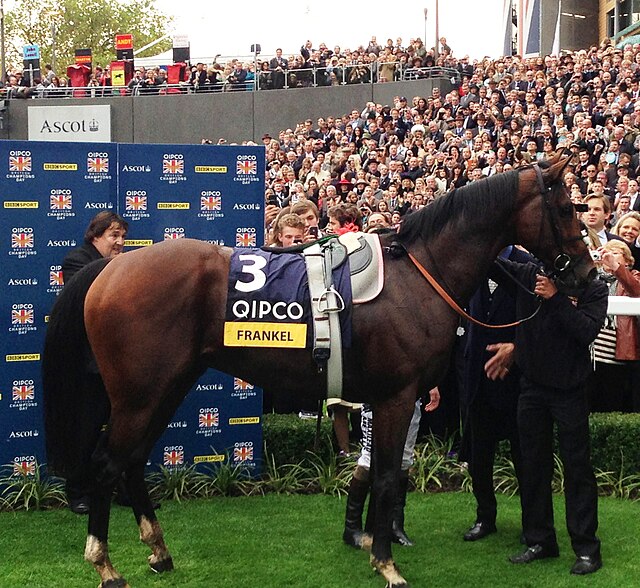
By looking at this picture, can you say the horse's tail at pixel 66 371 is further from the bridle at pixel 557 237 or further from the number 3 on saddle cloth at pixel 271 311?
the bridle at pixel 557 237

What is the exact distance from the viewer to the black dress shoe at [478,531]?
5.28 meters

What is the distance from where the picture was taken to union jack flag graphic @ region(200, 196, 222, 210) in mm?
6371

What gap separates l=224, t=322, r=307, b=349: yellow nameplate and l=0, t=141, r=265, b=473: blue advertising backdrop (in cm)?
198

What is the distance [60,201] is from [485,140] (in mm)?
11484

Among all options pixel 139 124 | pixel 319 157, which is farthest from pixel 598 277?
pixel 139 124

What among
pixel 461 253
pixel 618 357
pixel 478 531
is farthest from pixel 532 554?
pixel 618 357

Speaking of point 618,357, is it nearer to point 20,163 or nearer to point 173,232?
point 173,232

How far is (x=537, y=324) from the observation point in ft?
15.4

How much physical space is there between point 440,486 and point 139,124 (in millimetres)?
26232

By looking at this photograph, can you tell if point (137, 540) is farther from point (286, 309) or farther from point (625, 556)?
point (625, 556)

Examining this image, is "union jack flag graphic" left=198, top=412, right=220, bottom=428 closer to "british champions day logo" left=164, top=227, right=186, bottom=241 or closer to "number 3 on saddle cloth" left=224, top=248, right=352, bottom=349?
"british champions day logo" left=164, top=227, right=186, bottom=241

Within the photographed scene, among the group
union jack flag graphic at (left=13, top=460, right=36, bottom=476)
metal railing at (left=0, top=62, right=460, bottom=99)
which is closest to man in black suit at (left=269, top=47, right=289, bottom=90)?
metal railing at (left=0, top=62, right=460, bottom=99)

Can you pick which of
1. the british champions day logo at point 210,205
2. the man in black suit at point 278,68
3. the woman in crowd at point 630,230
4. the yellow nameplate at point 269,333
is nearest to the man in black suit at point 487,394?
the yellow nameplate at point 269,333

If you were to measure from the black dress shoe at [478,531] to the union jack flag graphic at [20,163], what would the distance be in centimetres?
354
